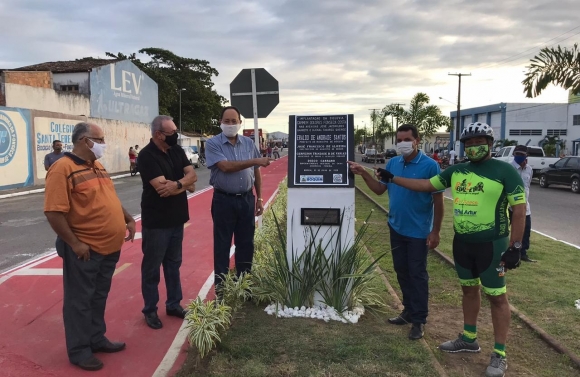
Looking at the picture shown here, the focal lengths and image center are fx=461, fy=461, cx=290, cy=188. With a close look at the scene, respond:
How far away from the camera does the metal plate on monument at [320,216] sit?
4547 millimetres

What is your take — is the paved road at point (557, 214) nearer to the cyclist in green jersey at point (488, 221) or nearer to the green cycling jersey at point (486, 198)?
the cyclist in green jersey at point (488, 221)

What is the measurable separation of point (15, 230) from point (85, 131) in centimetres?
712

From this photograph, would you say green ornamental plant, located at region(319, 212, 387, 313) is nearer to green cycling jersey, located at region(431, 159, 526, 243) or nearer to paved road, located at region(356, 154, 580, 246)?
green cycling jersey, located at region(431, 159, 526, 243)

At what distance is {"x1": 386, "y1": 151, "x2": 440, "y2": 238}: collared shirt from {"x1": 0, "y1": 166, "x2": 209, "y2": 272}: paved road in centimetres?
551

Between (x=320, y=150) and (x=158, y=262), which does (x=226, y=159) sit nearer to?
(x=320, y=150)

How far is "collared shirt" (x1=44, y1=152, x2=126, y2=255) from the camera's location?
11.2 ft

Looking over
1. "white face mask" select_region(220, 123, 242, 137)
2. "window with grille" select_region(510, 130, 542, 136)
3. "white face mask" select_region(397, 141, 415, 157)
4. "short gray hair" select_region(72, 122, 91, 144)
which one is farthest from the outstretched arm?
"window with grille" select_region(510, 130, 542, 136)

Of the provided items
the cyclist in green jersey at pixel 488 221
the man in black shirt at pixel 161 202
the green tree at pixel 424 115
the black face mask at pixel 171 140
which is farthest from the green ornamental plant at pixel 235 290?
the green tree at pixel 424 115

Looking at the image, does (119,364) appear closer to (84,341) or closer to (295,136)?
(84,341)

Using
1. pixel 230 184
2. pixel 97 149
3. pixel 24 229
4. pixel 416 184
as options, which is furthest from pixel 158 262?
pixel 24 229

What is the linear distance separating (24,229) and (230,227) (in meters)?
6.86

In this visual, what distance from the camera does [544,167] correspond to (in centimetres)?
2177

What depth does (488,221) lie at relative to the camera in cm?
344

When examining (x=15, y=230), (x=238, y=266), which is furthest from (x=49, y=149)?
(x=238, y=266)
